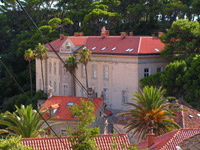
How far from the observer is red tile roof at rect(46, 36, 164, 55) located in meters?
49.9

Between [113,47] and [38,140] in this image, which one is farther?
[113,47]

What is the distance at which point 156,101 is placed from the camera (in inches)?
1201

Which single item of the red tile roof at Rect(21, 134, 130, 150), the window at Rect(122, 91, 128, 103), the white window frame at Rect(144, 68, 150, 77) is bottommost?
the window at Rect(122, 91, 128, 103)

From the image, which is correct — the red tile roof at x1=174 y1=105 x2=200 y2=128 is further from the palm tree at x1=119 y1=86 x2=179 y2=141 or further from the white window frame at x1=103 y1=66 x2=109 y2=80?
the white window frame at x1=103 y1=66 x2=109 y2=80

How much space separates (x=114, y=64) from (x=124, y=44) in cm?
250

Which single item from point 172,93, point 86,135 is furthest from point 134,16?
point 86,135

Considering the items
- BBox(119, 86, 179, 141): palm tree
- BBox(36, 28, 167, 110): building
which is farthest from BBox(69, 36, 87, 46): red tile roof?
BBox(119, 86, 179, 141): palm tree

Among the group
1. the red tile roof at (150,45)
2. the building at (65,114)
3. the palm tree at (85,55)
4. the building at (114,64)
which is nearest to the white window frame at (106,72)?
the building at (114,64)

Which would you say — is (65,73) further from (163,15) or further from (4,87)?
(163,15)

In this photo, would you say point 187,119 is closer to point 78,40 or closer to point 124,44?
point 124,44

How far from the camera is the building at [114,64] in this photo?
4906 cm

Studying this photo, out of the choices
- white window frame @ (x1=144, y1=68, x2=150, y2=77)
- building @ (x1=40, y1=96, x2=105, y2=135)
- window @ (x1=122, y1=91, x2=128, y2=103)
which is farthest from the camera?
window @ (x1=122, y1=91, x2=128, y2=103)

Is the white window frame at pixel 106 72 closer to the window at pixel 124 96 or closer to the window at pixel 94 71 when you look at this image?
the window at pixel 94 71

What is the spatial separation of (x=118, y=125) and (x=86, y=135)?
2028cm
